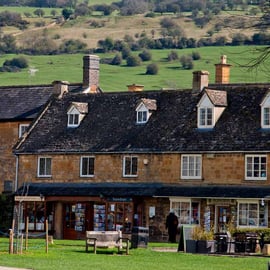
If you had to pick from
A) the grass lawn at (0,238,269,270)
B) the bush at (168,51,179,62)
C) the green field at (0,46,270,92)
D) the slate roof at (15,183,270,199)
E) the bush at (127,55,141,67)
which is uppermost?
the bush at (168,51,179,62)

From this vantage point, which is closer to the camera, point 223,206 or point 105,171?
point 223,206

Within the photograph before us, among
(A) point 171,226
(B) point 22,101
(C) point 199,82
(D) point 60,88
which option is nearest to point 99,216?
(A) point 171,226

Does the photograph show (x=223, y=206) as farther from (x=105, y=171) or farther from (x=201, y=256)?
(x=201, y=256)

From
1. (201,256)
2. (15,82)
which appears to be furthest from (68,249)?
(15,82)

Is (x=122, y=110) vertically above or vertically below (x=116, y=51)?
below

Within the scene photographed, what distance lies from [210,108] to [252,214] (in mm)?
7144

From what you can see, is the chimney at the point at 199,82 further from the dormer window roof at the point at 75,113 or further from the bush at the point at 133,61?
the bush at the point at 133,61

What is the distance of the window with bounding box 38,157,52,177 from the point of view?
252 feet

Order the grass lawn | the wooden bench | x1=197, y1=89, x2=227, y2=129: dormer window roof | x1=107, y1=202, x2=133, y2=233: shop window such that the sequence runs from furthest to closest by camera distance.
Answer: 1. x1=107, y1=202, x2=133, y2=233: shop window
2. x1=197, y1=89, x2=227, y2=129: dormer window roof
3. the wooden bench
4. the grass lawn

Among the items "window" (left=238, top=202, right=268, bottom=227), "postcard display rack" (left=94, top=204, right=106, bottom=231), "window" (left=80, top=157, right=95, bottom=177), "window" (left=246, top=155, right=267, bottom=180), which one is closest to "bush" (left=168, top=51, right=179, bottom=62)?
"window" (left=80, top=157, right=95, bottom=177)

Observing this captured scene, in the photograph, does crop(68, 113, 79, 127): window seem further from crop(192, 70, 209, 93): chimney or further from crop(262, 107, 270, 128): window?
crop(262, 107, 270, 128): window

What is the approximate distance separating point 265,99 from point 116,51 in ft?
416

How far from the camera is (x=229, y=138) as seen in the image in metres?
70.1

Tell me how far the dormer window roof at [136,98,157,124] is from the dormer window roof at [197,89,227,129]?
4.02 m
